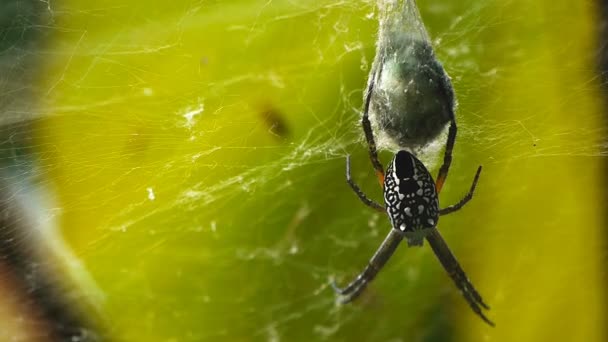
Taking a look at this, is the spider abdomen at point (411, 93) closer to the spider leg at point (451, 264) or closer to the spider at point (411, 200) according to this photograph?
the spider at point (411, 200)

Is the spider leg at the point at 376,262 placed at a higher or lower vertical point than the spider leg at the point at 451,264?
higher

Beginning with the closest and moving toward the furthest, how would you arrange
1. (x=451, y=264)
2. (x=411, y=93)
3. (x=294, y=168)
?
1. (x=411, y=93)
2. (x=451, y=264)
3. (x=294, y=168)

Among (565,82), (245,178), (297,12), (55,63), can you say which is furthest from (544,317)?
(55,63)

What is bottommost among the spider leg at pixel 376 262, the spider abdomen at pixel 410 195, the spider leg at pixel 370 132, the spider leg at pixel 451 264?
the spider leg at pixel 451 264

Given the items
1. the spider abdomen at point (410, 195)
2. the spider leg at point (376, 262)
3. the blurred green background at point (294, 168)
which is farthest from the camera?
the spider leg at point (376, 262)

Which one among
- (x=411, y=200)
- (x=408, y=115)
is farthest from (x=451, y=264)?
(x=408, y=115)

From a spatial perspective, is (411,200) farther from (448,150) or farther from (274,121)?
(274,121)

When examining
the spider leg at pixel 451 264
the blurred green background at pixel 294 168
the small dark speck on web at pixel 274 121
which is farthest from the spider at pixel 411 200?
the small dark speck on web at pixel 274 121

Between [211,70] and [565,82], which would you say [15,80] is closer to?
[211,70]
